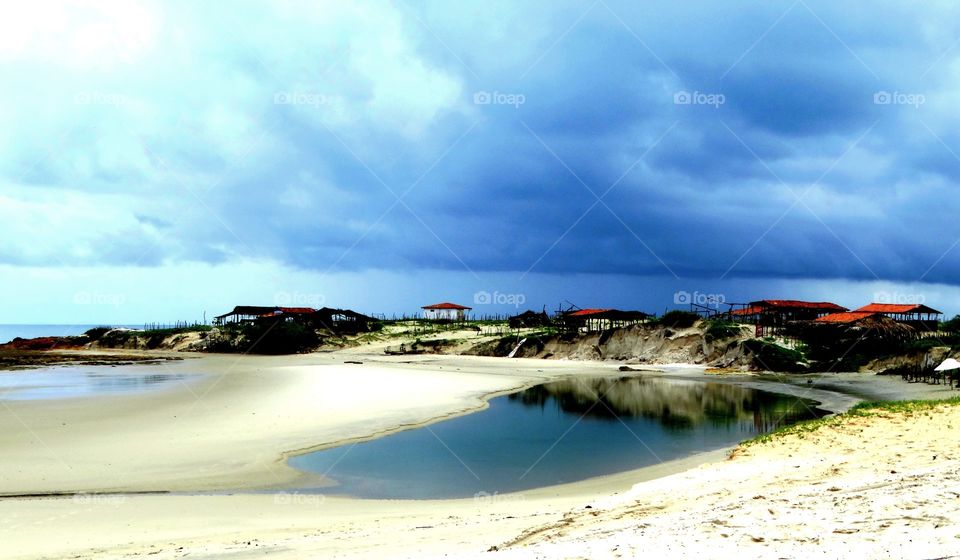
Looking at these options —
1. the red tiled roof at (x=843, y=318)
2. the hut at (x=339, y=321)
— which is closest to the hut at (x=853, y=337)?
the red tiled roof at (x=843, y=318)

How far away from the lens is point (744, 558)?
227 inches

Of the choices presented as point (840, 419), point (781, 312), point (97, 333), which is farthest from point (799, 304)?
point (97, 333)

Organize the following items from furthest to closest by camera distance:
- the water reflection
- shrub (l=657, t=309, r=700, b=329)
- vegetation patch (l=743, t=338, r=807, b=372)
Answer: shrub (l=657, t=309, r=700, b=329) → vegetation patch (l=743, t=338, r=807, b=372) → the water reflection

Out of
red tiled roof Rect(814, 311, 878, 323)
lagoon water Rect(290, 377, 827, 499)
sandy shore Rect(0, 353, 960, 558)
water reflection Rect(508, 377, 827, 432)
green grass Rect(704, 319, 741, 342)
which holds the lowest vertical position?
water reflection Rect(508, 377, 827, 432)

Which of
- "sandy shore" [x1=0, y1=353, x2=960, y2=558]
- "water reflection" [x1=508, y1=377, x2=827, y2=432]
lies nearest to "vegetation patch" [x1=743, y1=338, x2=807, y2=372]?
"water reflection" [x1=508, y1=377, x2=827, y2=432]

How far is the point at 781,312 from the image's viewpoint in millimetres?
73062

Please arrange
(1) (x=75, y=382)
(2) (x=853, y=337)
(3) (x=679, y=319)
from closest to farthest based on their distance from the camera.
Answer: (1) (x=75, y=382)
(2) (x=853, y=337)
(3) (x=679, y=319)

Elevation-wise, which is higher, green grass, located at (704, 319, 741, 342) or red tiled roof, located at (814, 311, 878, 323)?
red tiled roof, located at (814, 311, 878, 323)

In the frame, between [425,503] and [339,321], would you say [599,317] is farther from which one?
[425,503]

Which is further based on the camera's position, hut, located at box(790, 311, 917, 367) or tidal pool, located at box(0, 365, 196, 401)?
hut, located at box(790, 311, 917, 367)

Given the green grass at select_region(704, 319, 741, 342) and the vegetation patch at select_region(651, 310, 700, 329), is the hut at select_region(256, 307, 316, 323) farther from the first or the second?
the green grass at select_region(704, 319, 741, 342)

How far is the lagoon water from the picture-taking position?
1523 centimetres

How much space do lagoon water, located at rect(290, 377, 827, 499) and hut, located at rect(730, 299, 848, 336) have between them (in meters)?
34.3

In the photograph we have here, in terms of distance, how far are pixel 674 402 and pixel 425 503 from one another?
22.5 meters
